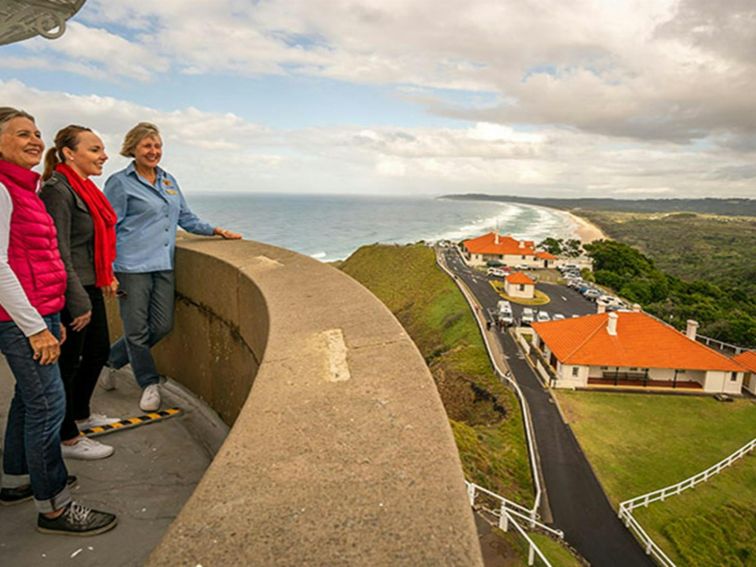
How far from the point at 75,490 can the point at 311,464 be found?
193 centimetres

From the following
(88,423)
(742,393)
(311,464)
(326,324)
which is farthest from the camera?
(742,393)

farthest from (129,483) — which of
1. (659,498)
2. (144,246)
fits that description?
(659,498)

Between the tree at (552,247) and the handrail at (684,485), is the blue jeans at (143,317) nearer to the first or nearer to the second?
the handrail at (684,485)

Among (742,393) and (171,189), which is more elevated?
(171,189)

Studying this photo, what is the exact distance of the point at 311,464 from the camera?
1472mm

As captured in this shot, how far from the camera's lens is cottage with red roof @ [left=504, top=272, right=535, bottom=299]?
40656mm

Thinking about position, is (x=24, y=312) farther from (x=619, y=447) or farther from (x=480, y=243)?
(x=480, y=243)

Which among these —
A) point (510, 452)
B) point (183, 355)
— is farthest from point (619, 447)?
point (183, 355)

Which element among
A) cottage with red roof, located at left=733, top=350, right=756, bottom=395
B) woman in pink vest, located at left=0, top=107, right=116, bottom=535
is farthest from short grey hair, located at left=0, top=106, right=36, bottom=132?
cottage with red roof, located at left=733, top=350, right=756, bottom=395

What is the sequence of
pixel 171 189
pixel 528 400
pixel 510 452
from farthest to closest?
pixel 528 400 → pixel 510 452 → pixel 171 189

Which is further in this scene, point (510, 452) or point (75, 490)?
point (510, 452)

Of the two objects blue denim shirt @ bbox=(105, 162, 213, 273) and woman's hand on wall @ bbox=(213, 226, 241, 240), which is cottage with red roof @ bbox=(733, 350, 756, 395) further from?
blue denim shirt @ bbox=(105, 162, 213, 273)

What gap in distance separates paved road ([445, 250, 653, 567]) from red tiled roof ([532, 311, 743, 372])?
Answer: 282 centimetres

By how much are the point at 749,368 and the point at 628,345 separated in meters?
5.92
